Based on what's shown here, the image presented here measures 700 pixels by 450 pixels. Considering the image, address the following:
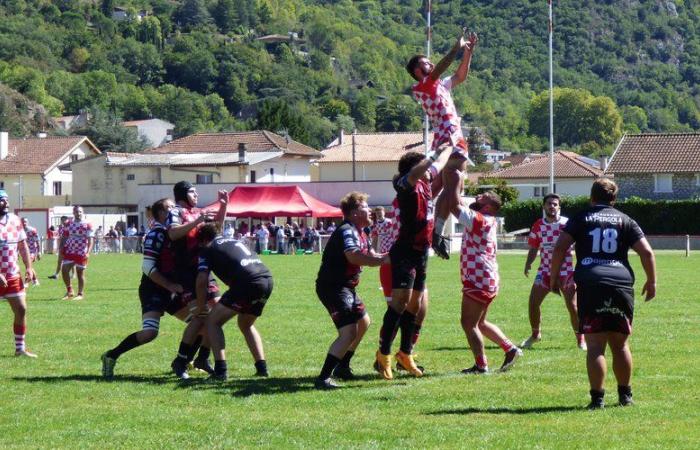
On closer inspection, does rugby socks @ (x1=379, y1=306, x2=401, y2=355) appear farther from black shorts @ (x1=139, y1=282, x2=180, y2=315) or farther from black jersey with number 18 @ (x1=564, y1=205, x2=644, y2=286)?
black jersey with number 18 @ (x1=564, y1=205, x2=644, y2=286)

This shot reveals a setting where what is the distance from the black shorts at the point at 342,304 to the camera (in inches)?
472

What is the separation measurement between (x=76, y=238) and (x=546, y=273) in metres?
12.8

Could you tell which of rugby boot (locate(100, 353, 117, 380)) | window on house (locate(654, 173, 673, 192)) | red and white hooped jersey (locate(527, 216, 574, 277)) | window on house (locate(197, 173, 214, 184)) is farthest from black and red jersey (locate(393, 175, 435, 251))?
window on house (locate(197, 173, 214, 184))

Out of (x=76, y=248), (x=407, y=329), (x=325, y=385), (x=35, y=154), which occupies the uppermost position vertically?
(x=35, y=154)

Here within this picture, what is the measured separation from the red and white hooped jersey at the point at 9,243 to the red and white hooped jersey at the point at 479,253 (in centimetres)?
560

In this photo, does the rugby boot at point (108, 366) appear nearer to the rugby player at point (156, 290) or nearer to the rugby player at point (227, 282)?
the rugby player at point (156, 290)

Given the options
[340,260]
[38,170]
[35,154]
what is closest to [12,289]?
[340,260]

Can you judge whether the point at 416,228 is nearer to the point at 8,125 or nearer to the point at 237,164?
the point at 237,164

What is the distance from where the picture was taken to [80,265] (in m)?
25.8

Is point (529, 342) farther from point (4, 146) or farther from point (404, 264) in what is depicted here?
point (4, 146)

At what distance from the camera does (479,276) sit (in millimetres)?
12641

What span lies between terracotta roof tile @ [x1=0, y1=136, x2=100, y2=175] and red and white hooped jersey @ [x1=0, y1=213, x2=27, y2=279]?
86.8m

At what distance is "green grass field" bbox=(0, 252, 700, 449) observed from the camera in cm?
928

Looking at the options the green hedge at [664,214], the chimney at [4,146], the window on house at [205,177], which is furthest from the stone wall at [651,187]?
the chimney at [4,146]
